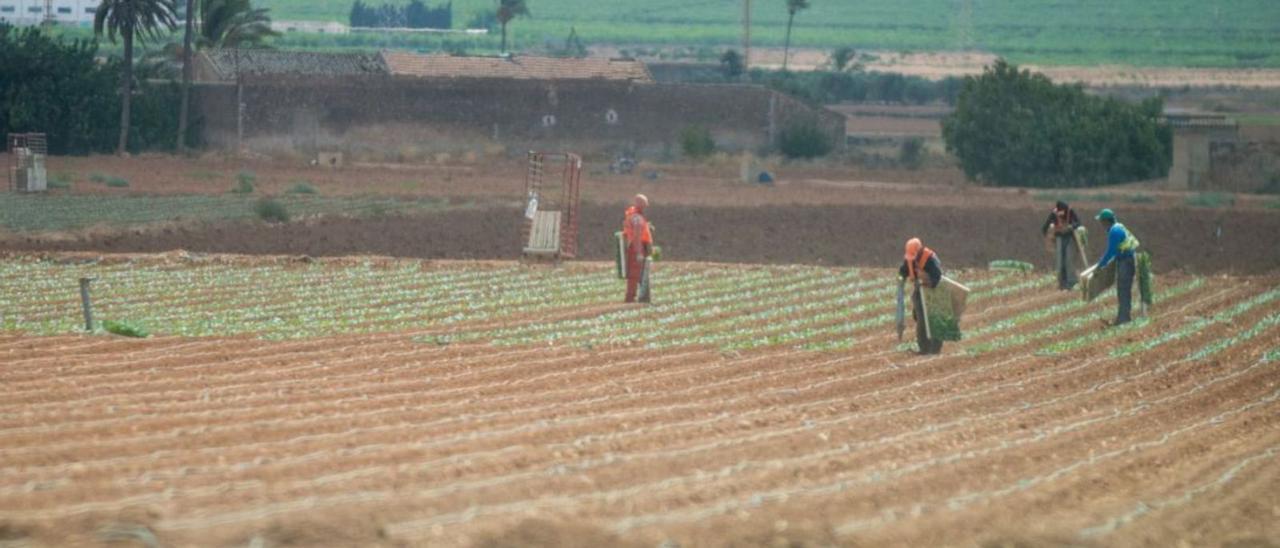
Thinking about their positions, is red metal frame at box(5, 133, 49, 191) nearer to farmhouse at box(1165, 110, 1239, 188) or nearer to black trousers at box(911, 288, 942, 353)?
farmhouse at box(1165, 110, 1239, 188)

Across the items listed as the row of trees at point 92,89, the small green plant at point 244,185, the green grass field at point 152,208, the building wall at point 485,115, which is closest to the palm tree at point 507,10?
the building wall at point 485,115

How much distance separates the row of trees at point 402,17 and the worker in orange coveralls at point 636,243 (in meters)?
120

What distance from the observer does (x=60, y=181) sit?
4512 centimetres

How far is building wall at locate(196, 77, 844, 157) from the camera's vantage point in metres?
63.0

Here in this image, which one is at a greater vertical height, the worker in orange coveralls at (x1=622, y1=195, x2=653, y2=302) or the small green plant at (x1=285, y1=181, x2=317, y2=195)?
the worker in orange coveralls at (x1=622, y1=195, x2=653, y2=302)

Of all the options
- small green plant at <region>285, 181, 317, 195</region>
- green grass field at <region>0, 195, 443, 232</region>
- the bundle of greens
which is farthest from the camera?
small green plant at <region>285, 181, 317, 195</region>

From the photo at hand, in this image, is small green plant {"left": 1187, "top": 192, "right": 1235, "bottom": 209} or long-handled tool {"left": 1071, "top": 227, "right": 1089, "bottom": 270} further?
small green plant {"left": 1187, "top": 192, "right": 1235, "bottom": 209}

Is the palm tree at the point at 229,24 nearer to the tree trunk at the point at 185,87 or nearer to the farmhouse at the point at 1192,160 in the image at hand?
the tree trunk at the point at 185,87


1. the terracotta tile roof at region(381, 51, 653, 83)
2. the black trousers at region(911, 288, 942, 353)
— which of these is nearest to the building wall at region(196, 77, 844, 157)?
the terracotta tile roof at region(381, 51, 653, 83)

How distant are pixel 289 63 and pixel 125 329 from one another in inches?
2104

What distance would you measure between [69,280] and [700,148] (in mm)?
40551

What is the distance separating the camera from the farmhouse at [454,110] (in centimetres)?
6294

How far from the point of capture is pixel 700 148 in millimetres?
64000

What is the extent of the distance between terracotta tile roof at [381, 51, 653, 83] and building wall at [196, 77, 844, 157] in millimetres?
3516
